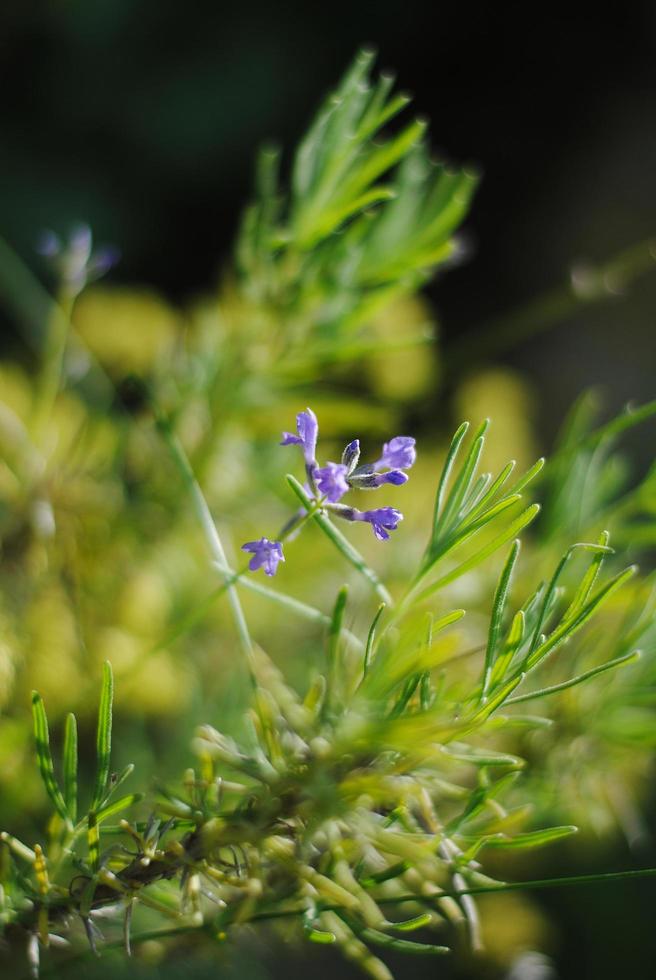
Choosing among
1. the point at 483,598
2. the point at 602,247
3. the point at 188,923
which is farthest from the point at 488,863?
the point at 602,247

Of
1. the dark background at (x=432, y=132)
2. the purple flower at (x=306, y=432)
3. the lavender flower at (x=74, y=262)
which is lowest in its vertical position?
the dark background at (x=432, y=132)

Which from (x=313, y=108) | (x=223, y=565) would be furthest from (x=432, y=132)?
(x=223, y=565)

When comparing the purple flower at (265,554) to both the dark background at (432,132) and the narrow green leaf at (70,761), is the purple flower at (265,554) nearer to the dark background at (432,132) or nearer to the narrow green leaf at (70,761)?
the narrow green leaf at (70,761)

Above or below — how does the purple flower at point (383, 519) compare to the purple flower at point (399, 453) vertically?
below

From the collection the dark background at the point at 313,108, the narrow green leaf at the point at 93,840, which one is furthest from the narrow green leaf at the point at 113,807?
the dark background at the point at 313,108

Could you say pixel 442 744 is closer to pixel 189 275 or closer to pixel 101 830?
pixel 101 830

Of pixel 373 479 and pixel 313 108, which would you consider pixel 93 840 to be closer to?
pixel 373 479

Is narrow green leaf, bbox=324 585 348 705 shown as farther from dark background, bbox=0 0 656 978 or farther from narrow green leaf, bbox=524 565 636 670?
dark background, bbox=0 0 656 978

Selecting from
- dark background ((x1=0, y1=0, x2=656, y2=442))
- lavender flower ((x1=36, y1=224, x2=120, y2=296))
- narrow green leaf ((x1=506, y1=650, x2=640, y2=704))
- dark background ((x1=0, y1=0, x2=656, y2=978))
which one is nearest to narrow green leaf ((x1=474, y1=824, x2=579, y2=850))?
narrow green leaf ((x1=506, y1=650, x2=640, y2=704))
